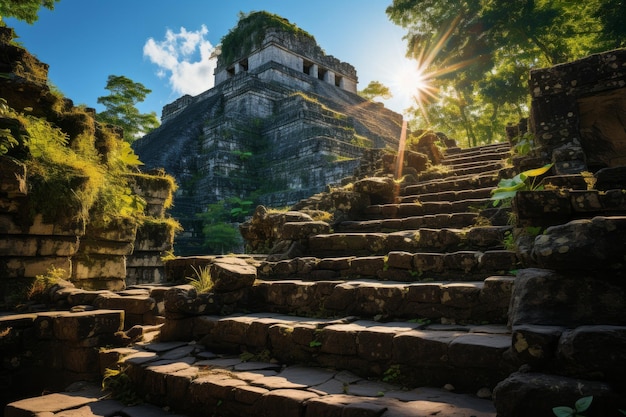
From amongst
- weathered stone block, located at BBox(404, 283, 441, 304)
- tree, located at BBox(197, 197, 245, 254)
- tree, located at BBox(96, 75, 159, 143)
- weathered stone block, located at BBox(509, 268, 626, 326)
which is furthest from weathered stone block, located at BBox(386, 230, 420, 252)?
tree, located at BBox(96, 75, 159, 143)

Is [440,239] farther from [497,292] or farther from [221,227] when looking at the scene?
[221,227]

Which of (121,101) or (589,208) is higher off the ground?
(121,101)

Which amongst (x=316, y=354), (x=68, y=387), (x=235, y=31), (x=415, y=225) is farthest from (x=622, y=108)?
(x=235, y=31)

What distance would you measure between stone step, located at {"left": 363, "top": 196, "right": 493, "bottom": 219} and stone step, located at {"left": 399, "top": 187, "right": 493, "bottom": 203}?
0.30 meters

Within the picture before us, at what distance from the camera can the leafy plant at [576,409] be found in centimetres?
162

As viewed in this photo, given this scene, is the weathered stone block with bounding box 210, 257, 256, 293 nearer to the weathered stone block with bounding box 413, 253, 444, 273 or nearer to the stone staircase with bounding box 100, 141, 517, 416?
the stone staircase with bounding box 100, 141, 517, 416

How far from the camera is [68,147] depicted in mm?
6762

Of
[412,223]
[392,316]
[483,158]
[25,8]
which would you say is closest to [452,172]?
[483,158]

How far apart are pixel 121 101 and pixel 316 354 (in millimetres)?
29939

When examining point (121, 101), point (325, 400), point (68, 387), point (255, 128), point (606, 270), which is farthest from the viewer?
point (121, 101)

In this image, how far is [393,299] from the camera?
3.66 m

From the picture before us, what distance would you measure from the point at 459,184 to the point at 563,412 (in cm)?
646

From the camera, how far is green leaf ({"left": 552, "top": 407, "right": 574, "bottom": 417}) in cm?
162

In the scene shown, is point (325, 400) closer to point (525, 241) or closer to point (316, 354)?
point (316, 354)
